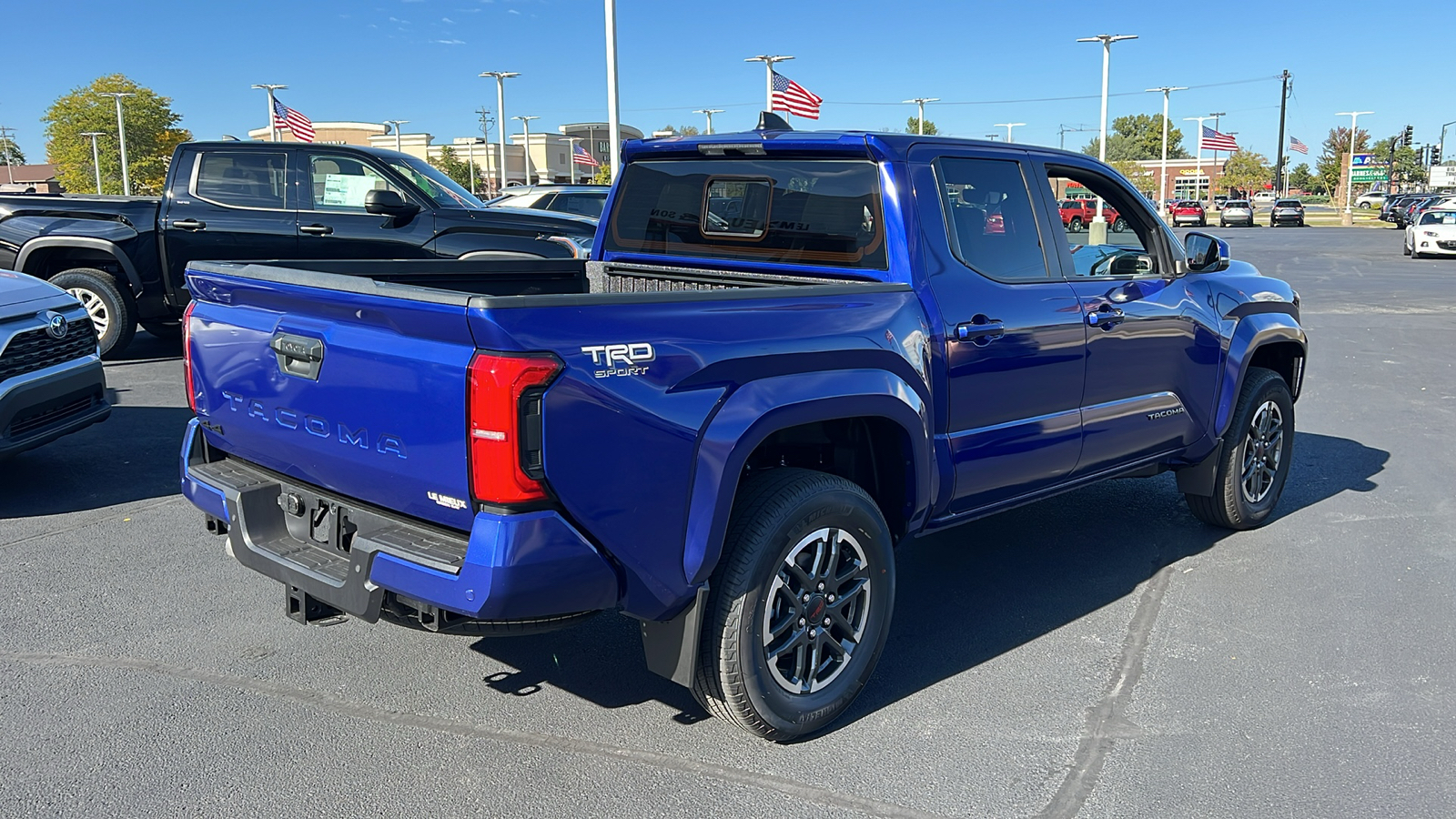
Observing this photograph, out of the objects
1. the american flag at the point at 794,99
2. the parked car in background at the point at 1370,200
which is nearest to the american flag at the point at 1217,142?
the american flag at the point at 794,99

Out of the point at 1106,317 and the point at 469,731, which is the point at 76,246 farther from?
the point at 1106,317

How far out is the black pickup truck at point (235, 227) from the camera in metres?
10.1

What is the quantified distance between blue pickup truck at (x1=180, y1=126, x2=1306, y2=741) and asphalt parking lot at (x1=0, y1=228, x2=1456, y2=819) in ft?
1.28

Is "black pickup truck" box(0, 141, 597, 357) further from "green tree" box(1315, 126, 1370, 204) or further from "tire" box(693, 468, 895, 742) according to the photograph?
"green tree" box(1315, 126, 1370, 204)

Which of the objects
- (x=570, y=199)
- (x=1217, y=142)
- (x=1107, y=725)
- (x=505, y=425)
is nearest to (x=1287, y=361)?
(x=1107, y=725)

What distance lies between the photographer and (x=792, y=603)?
3.49 meters

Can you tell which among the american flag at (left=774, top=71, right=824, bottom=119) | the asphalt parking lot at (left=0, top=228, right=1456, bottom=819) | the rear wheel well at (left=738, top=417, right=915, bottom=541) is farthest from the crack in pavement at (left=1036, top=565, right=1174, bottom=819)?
the american flag at (left=774, top=71, right=824, bottom=119)

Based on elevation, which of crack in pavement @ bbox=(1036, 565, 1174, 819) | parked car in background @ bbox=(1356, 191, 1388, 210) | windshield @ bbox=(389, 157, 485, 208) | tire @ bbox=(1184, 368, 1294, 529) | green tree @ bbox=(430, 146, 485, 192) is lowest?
crack in pavement @ bbox=(1036, 565, 1174, 819)

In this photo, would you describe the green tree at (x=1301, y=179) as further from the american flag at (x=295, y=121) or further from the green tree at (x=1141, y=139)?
the american flag at (x=295, y=121)

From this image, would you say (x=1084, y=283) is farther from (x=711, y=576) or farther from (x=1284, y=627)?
(x=711, y=576)

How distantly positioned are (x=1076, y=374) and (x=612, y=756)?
2.38 m

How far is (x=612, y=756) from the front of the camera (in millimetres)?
3410

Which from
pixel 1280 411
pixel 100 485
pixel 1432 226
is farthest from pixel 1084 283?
pixel 1432 226

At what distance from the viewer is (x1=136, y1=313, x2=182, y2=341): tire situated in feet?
35.0
